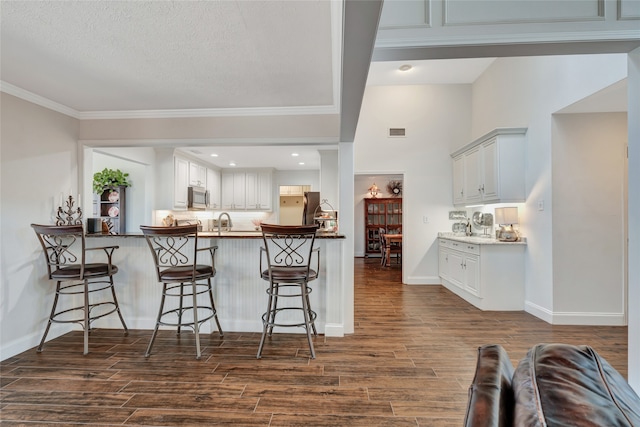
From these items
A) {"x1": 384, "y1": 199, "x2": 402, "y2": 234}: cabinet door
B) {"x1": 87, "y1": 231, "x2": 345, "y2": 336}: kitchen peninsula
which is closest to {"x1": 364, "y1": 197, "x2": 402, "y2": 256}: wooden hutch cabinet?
{"x1": 384, "y1": 199, "x2": 402, "y2": 234}: cabinet door

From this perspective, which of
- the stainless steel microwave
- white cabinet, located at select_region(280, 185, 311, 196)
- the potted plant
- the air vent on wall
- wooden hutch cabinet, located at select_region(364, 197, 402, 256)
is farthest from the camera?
wooden hutch cabinet, located at select_region(364, 197, 402, 256)

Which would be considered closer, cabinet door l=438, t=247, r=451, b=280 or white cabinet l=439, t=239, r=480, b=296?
white cabinet l=439, t=239, r=480, b=296

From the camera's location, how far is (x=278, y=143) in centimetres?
332

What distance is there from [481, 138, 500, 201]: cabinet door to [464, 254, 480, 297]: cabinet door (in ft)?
2.92

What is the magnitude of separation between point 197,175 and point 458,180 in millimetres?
5050

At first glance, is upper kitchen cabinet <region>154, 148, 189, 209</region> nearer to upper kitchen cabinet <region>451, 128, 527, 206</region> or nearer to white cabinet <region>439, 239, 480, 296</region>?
white cabinet <region>439, 239, 480, 296</region>

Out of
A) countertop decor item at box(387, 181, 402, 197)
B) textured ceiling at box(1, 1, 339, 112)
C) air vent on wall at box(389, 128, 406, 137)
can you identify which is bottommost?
countertop decor item at box(387, 181, 402, 197)

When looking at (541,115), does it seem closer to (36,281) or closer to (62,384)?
(62,384)

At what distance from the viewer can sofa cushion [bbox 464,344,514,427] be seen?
553 millimetres

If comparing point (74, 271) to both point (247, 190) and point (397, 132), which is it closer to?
point (247, 190)

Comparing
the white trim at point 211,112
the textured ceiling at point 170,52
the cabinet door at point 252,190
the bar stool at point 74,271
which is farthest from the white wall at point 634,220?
the cabinet door at point 252,190

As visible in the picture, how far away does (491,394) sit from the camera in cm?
60

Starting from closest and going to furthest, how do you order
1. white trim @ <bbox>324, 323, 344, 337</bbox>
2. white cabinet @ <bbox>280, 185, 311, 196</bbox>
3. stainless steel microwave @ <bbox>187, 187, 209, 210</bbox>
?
1. white trim @ <bbox>324, 323, 344, 337</bbox>
2. stainless steel microwave @ <bbox>187, 187, 209, 210</bbox>
3. white cabinet @ <bbox>280, 185, 311, 196</bbox>

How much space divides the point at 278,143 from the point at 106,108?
74.1 inches
